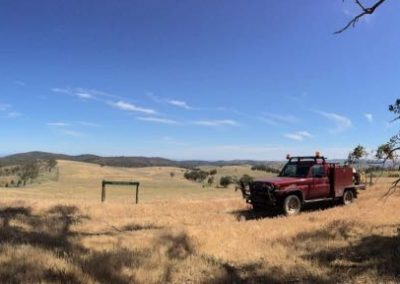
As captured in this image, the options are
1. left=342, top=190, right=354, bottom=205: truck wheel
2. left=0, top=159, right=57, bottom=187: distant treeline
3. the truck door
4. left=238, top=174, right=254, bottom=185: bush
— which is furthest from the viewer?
left=0, top=159, right=57, bottom=187: distant treeline

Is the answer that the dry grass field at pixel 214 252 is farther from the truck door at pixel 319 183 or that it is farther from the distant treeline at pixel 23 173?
the distant treeline at pixel 23 173

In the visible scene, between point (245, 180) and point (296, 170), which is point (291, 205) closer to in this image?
point (296, 170)

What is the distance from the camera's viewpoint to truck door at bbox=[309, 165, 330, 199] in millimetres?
19844

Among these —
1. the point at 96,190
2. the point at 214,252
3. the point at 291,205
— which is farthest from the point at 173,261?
the point at 96,190

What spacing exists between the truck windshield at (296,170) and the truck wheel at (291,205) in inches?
48.1

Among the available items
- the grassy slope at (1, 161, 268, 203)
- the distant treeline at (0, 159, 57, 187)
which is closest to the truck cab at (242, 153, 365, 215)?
the grassy slope at (1, 161, 268, 203)

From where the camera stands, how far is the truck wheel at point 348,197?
21.1 metres

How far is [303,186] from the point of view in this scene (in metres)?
19.4

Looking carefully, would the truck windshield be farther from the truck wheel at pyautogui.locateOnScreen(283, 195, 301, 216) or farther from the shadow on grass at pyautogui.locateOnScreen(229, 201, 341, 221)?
the shadow on grass at pyautogui.locateOnScreen(229, 201, 341, 221)

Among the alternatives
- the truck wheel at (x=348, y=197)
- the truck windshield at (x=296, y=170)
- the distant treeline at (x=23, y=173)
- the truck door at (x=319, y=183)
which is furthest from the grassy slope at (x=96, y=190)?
the truck door at (x=319, y=183)

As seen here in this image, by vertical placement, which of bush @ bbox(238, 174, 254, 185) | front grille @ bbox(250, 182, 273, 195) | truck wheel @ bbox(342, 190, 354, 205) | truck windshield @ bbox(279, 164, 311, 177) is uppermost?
truck windshield @ bbox(279, 164, 311, 177)

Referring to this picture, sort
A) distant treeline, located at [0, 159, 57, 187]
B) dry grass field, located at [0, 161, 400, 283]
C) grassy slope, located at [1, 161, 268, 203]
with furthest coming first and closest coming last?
distant treeline, located at [0, 159, 57, 187]
grassy slope, located at [1, 161, 268, 203]
dry grass field, located at [0, 161, 400, 283]

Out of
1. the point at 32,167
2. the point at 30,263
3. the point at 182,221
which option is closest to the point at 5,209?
the point at 182,221

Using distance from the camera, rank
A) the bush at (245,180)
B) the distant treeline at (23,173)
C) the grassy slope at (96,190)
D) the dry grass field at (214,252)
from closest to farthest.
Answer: the dry grass field at (214,252)
the bush at (245,180)
the grassy slope at (96,190)
the distant treeline at (23,173)
